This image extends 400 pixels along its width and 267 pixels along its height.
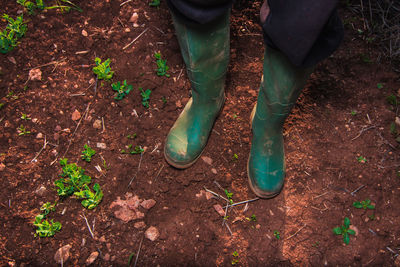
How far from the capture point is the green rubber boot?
117cm

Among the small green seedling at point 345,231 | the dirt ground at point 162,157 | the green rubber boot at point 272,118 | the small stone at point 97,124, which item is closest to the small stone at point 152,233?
the dirt ground at point 162,157

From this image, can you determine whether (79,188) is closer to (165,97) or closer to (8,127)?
(8,127)

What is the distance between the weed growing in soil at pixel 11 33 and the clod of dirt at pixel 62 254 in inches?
52.1

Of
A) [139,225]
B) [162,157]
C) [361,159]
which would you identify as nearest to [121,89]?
[162,157]

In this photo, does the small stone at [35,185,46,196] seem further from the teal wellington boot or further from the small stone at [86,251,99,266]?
the teal wellington boot

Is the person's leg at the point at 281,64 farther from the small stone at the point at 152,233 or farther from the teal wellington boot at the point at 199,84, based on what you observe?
the small stone at the point at 152,233

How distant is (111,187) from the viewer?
1624 mm

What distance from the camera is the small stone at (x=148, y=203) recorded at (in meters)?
1.58

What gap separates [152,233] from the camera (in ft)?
4.98

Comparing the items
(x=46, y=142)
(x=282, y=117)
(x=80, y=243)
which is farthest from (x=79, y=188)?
(x=282, y=117)

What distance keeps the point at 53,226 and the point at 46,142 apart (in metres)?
0.50

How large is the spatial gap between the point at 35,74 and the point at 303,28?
1688 mm

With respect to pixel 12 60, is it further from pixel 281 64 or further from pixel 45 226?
pixel 281 64

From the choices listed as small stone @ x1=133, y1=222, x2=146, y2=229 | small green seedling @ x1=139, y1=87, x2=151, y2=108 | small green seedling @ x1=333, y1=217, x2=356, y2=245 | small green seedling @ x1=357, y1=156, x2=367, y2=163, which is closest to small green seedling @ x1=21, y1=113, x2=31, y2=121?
small green seedling @ x1=139, y1=87, x2=151, y2=108
